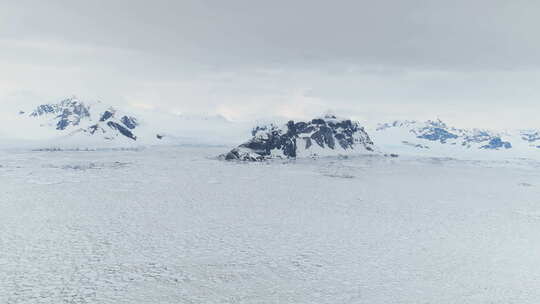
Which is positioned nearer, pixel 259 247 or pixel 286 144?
pixel 259 247

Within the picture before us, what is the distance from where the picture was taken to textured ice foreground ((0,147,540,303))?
22.6 metres

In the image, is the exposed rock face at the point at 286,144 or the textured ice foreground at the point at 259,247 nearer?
the textured ice foreground at the point at 259,247

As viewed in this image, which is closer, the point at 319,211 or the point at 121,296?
the point at 121,296

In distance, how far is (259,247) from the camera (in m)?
31.3

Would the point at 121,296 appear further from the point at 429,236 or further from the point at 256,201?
the point at 256,201

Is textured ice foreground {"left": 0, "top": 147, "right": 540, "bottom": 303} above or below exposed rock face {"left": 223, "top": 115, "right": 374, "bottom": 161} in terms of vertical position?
below

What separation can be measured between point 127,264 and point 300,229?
15.8m

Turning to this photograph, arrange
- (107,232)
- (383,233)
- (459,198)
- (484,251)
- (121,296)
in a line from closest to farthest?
(121,296) → (484,251) → (107,232) → (383,233) → (459,198)

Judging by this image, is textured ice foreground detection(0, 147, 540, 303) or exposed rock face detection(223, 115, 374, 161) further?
exposed rock face detection(223, 115, 374, 161)

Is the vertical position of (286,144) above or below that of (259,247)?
above

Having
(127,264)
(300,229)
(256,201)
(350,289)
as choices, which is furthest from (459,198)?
(127,264)

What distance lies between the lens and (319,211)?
1849 inches

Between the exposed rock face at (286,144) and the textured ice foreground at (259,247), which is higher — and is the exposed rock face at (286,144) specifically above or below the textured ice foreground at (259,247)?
above

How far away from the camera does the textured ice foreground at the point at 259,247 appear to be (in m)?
22.6
